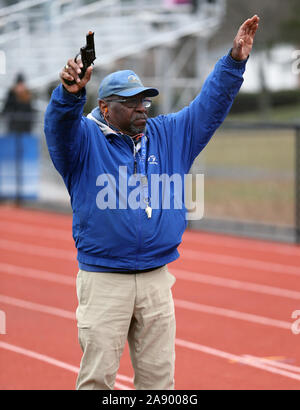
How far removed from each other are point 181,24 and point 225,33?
1461 cm

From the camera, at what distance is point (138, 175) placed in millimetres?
3607

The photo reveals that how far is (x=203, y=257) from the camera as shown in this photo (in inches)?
396

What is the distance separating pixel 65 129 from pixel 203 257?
6897 millimetres

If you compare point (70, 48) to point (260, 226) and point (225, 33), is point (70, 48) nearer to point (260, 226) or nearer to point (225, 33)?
point (260, 226)

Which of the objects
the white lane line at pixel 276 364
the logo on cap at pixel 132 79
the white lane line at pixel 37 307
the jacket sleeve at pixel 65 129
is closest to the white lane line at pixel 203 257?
the white lane line at pixel 37 307

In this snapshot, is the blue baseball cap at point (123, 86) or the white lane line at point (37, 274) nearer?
the blue baseball cap at point (123, 86)

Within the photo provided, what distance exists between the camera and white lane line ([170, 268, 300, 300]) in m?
7.90

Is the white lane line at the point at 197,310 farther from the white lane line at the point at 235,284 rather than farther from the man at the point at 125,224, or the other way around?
the man at the point at 125,224

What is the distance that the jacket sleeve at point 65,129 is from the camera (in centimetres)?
326

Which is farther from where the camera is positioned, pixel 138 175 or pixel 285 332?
pixel 285 332

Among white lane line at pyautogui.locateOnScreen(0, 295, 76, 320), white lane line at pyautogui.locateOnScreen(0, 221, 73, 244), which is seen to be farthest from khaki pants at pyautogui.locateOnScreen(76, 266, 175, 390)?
white lane line at pyautogui.locateOnScreen(0, 221, 73, 244)

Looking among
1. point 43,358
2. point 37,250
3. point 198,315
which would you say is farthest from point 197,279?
point 43,358

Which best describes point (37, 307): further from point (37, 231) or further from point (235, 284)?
point (37, 231)

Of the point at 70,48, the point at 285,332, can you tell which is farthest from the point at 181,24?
the point at 285,332
